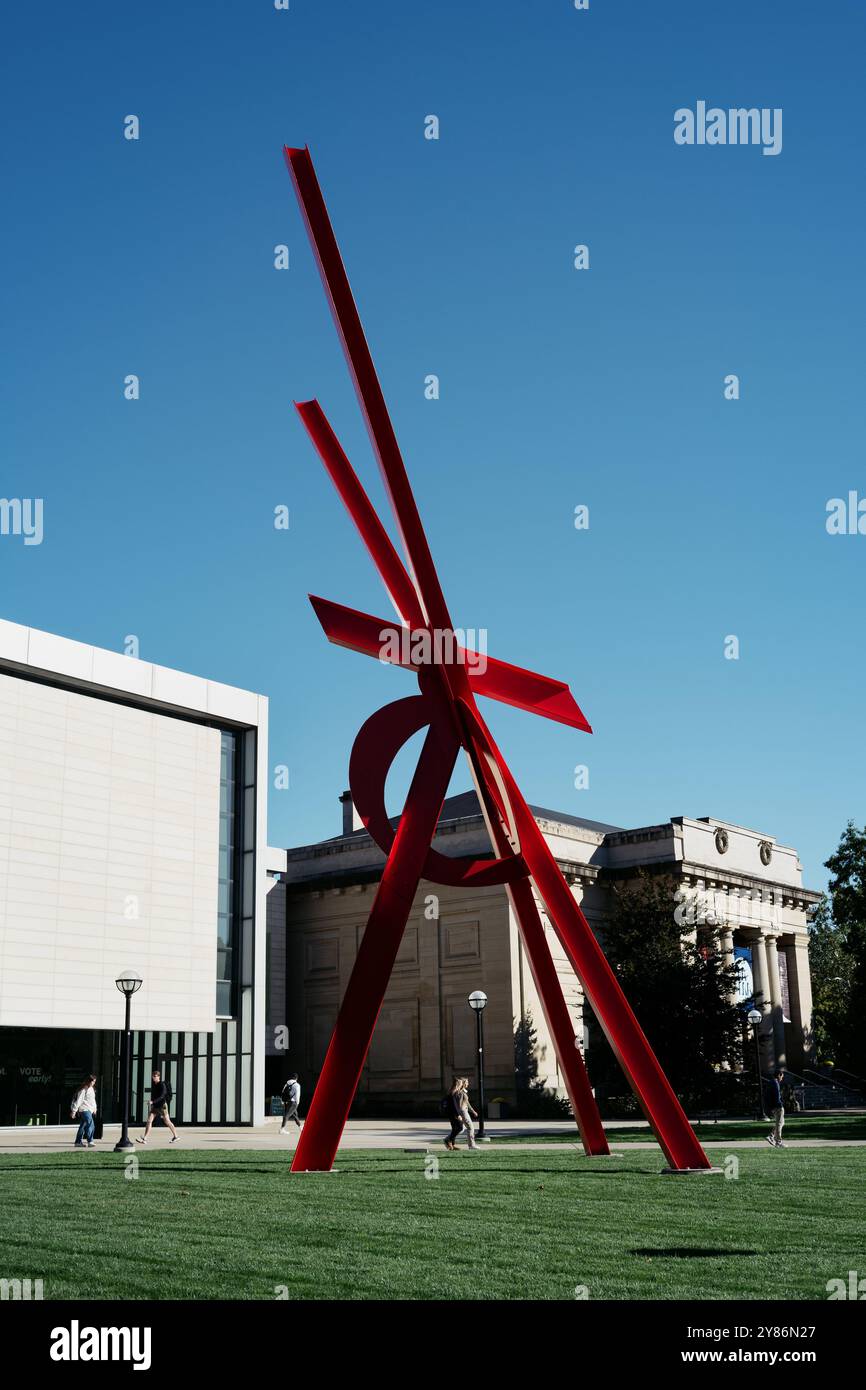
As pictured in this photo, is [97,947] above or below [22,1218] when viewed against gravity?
above

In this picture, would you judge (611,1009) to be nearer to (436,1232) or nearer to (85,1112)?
(436,1232)

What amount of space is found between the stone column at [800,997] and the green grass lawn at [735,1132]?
25.0 m

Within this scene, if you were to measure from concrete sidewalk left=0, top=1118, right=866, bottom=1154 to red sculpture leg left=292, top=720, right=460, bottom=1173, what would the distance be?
795 centimetres

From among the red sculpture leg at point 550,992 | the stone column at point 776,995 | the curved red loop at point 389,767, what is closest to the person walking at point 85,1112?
the curved red loop at point 389,767

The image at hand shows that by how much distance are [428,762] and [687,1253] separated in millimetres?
9332

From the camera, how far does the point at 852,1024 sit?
155 feet

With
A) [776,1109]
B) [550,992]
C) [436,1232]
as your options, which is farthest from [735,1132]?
[436,1232]

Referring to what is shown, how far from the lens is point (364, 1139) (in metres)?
29.5

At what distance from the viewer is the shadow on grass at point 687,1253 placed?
28.2 ft

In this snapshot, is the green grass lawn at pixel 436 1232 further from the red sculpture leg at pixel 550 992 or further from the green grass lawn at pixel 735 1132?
the green grass lawn at pixel 735 1132

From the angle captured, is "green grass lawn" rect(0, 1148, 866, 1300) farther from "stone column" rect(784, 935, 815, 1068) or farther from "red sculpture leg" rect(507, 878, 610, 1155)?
"stone column" rect(784, 935, 815, 1068)
